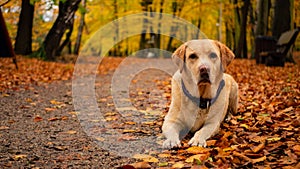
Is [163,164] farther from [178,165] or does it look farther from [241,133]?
[241,133]

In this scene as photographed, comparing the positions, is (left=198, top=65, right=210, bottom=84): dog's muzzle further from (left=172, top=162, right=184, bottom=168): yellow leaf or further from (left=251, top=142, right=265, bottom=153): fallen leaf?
(left=172, top=162, right=184, bottom=168): yellow leaf

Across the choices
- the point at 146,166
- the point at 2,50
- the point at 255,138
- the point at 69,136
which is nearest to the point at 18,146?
the point at 69,136

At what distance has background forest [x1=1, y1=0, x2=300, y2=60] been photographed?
16344 millimetres

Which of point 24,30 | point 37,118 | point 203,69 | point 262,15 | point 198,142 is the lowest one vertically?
point 37,118

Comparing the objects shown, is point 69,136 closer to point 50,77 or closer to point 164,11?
point 50,77

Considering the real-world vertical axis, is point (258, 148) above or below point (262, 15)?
below

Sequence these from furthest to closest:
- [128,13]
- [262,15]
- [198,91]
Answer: [128,13] → [262,15] → [198,91]

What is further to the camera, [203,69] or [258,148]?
[203,69]

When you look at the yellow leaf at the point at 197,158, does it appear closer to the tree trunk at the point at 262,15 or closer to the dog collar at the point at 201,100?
the dog collar at the point at 201,100

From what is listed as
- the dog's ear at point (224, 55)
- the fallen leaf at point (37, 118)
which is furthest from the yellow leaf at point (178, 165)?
the fallen leaf at point (37, 118)

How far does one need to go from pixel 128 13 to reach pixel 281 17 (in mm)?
15847

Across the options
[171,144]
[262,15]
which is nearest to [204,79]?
[171,144]

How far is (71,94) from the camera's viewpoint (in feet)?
26.4

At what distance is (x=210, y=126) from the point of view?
381 centimetres
